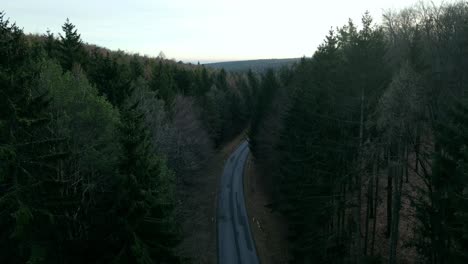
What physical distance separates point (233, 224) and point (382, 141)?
20.6 meters

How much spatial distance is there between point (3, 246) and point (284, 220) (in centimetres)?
2400

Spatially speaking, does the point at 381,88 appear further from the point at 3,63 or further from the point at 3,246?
the point at 3,246

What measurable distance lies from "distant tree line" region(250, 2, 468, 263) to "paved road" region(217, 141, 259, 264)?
15.0 ft

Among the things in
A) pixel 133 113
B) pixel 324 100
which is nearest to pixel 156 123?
pixel 324 100

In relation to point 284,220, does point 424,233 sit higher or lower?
higher

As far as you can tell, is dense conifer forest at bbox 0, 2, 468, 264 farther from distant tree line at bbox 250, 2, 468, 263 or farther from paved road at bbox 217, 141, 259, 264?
paved road at bbox 217, 141, 259, 264

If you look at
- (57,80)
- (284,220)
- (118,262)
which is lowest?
(284,220)

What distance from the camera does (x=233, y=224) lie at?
33.1 m

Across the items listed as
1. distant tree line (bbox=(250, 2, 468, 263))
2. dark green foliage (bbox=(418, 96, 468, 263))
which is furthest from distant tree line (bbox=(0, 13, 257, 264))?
dark green foliage (bbox=(418, 96, 468, 263))

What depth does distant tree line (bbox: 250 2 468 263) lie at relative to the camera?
1370 centimetres

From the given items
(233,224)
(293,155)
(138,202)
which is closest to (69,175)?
(138,202)

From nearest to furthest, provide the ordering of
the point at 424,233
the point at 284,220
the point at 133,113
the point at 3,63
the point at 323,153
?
1. the point at 3,63
2. the point at 133,113
3. the point at 424,233
4. the point at 323,153
5. the point at 284,220

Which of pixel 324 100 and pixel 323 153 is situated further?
pixel 324 100

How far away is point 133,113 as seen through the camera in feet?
43.6
